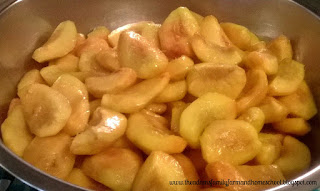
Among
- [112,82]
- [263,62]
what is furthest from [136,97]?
[263,62]

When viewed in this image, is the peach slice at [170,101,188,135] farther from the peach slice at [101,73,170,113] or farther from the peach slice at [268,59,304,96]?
the peach slice at [268,59,304,96]

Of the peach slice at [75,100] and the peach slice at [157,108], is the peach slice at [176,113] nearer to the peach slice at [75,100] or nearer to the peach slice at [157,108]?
the peach slice at [157,108]

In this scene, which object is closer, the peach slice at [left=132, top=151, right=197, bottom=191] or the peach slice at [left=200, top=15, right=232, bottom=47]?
the peach slice at [left=132, top=151, right=197, bottom=191]

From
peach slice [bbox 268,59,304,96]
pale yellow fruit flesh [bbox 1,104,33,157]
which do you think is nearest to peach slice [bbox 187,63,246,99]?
peach slice [bbox 268,59,304,96]

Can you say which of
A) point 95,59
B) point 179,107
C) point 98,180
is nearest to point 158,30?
point 95,59

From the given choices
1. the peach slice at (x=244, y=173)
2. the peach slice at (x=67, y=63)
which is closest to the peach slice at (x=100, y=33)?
the peach slice at (x=67, y=63)

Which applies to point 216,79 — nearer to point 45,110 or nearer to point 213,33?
point 213,33
